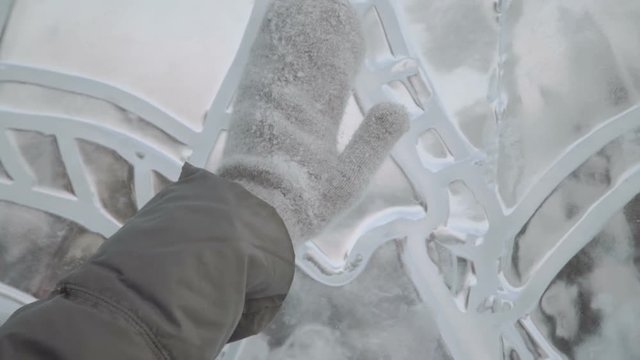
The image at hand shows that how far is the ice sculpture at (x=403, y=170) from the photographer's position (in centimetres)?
76

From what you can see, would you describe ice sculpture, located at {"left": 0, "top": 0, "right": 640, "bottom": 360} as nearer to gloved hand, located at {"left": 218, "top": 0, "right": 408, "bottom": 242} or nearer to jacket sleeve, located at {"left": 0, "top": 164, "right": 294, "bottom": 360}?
gloved hand, located at {"left": 218, "top": 0, "right": 408, "bottom": 242}

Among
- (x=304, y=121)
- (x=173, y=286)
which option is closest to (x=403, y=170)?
(x=304, y=121)

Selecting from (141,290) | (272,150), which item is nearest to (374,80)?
(272,150)

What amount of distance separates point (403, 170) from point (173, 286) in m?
0.42

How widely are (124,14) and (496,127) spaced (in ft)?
1.75

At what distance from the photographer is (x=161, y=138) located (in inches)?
30.1

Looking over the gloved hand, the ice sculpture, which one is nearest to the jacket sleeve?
the gloved hand

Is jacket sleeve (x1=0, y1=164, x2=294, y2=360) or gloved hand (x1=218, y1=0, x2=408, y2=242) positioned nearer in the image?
jacket sleeve (x1=0, y1=164, x2=294, y2=360)

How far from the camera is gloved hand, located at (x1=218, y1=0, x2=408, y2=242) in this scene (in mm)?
559

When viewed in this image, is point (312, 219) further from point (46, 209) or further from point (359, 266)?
point (46, 209)

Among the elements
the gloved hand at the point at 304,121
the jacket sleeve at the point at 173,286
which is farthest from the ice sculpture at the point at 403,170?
the jacket sleeve at the point at 173,286

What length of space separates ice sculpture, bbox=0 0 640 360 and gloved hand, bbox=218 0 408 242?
0.29 ft

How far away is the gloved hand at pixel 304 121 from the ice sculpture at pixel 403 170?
87 millimetres

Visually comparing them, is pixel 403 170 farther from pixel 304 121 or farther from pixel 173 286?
pixel 173 286
